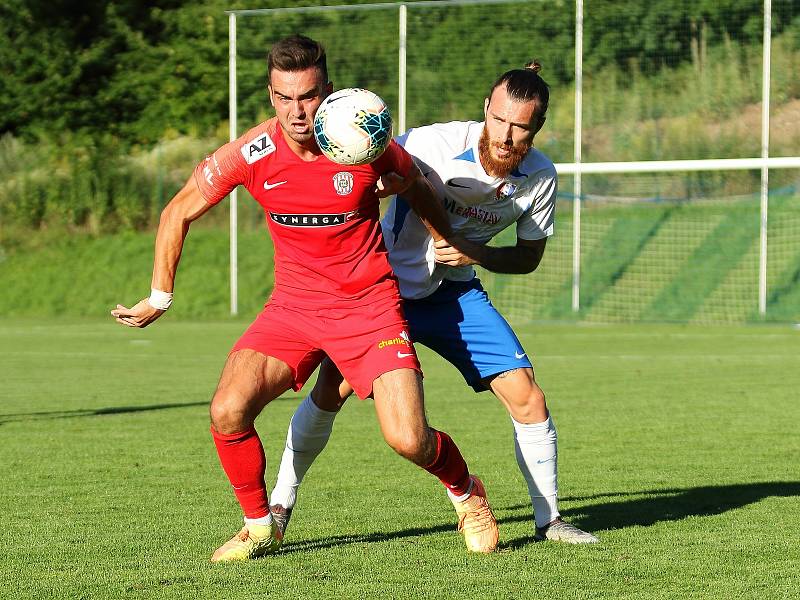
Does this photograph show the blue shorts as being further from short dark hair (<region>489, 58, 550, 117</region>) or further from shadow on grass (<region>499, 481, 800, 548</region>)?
short dark hair (<region>489, 58, 550, 117</region>)

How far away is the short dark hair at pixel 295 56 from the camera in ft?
18.1

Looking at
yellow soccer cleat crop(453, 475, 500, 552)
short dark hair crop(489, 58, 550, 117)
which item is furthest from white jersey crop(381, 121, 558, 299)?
yellow soccer cleat crop(453, 475, 500, 552)

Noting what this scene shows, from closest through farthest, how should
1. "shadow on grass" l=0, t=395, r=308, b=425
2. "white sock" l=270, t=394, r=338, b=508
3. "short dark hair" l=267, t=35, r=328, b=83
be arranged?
"short dark hair" l=267, t=35, r=328, b=83, "white sock" l=270, t=394, r=338, b=508, "shadow on grass" l=0, t=395, r=308, b=425

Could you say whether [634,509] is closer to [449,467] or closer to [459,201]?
[449,467]

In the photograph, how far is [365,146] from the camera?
17.9 feet

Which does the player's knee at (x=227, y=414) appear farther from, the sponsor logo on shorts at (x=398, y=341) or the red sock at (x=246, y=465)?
the sponsor logo on shorts at (x=398, y=341)

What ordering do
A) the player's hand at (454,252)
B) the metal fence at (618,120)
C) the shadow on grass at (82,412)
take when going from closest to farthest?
the player's hand at (454,252) → the shadow on grass at (82,412) → the metal fence at (618,120)

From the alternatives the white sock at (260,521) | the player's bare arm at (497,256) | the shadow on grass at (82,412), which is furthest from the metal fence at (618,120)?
the white sock at (260,521)

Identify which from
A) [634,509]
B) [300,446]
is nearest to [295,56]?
[300,446]

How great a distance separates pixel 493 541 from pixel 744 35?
1993 cm

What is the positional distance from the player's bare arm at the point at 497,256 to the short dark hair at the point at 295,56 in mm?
927

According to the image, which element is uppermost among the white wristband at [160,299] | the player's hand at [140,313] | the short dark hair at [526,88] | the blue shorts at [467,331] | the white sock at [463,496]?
the short dark hair at [526,88]

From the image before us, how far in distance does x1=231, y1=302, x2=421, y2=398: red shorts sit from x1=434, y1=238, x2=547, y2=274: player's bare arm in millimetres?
361

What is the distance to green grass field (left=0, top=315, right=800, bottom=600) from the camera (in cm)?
532
